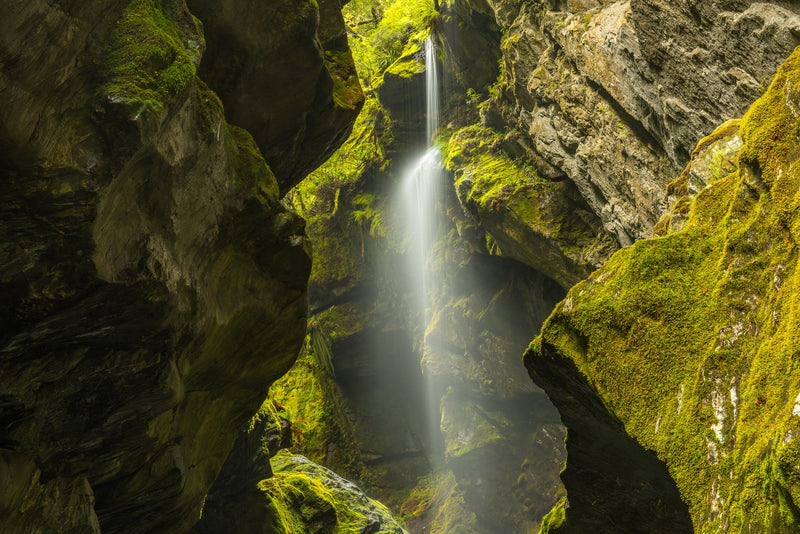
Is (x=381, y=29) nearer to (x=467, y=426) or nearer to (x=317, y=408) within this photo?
(x=317, y=408)

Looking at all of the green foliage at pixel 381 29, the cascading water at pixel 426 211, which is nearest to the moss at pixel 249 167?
the cascading water at pixel 426 211

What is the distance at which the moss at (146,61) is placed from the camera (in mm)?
4402

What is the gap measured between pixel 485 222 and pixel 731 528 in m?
14.4

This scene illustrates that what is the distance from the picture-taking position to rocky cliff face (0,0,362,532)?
4.03 meters

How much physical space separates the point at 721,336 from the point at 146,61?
5.70m

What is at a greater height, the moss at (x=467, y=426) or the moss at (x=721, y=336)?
the moss at (x=721, y=336)

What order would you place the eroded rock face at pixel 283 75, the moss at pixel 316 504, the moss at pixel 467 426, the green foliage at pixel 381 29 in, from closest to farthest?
1. the eroded rock face at pixel 283 75
2. the moss at pixel 316 504
3. the moss at pixel 467 426
4. the green foliage at pixel 381 29

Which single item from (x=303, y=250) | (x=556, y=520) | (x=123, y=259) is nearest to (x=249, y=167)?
(x=303, y=250)

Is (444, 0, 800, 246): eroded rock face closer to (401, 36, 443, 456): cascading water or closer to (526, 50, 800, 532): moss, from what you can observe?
(526, 50, 800, 532): moss

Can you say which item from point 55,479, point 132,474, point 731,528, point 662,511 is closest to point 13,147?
point 55,479

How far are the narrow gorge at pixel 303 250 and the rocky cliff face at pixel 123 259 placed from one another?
0.03 meters

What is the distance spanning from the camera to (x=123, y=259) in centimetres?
473

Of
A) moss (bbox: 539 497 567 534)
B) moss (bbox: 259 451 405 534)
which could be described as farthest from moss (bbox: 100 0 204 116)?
moss (bbox: 259 451 405 534)

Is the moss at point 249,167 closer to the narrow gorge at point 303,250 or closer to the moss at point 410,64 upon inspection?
the narrow gorge at point 303,250
